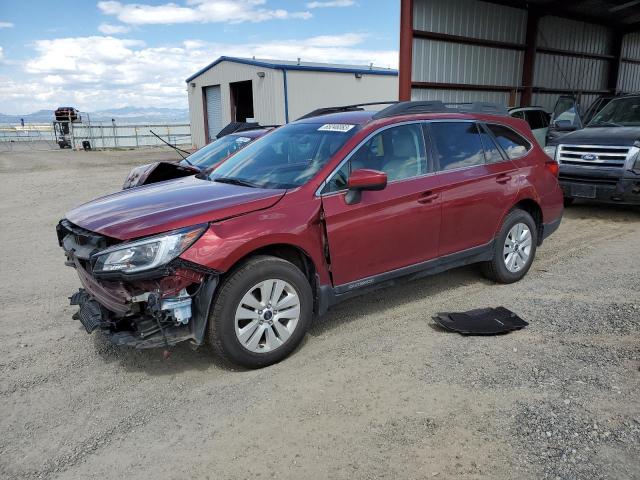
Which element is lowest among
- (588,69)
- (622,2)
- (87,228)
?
(87,228)

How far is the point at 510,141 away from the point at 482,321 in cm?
210

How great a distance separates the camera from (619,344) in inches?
158

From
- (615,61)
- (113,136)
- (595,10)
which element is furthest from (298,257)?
(113,136)

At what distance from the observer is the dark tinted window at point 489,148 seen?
5.13m

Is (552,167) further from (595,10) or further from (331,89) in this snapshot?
(331,89)

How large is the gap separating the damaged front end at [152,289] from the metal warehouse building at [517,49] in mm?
9978

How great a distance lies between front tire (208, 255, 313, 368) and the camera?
3.46 m

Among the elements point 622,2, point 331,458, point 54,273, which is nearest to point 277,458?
point 331,458

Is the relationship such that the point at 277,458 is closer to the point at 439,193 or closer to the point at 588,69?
the point at 439,193

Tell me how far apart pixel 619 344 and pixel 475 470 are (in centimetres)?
209

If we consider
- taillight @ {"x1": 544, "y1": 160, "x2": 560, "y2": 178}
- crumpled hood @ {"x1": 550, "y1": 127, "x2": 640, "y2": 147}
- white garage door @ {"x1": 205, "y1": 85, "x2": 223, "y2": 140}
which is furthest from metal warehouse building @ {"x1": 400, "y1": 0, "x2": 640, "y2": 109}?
white garage door @ {"x1": 205, "y1": 85, "x2": 223, "y2": 140}

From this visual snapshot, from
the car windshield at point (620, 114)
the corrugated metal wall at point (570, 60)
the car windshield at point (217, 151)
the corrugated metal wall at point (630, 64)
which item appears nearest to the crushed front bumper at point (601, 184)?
the car windshield at point (620, 114)

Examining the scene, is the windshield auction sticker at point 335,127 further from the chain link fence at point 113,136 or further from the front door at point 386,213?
the chain link fence at point 113,136

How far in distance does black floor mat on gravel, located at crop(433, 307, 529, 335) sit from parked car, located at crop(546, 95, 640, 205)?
15.9 ft
